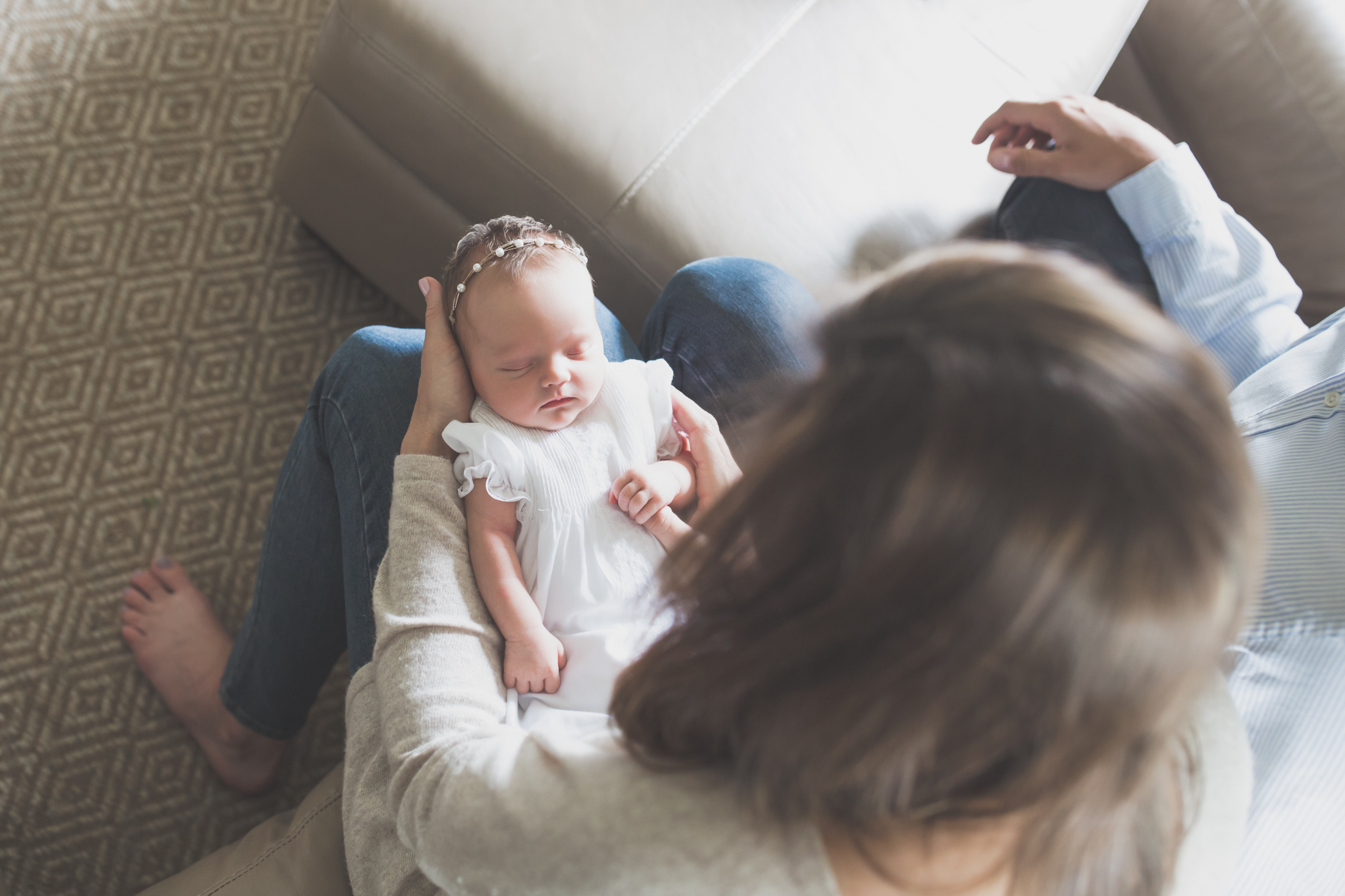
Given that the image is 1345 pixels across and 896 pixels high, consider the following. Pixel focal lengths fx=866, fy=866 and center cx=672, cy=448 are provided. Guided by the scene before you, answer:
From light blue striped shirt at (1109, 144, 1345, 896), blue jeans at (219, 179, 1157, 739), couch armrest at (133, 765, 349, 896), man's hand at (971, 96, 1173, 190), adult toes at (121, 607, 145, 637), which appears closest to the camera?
light blue striped shirt at (1109, 144, 1345, 896)

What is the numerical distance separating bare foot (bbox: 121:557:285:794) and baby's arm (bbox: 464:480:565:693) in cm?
50

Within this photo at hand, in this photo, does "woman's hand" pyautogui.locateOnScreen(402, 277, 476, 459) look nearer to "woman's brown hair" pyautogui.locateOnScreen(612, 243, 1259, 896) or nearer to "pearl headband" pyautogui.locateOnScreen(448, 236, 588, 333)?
"pearl headband" pyautogui.locateOnScreen(448, 236, 588, 333)

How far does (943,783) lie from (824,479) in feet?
0.50

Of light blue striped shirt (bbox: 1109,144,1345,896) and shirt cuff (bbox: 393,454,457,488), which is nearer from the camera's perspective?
light blue striped shirt (bbox: 1109,144,1345,896)

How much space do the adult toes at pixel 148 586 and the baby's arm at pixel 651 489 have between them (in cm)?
71

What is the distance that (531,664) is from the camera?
79 cm

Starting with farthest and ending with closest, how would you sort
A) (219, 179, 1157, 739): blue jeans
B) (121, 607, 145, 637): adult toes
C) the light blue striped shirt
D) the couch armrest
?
(121, 607, 145, 637): adult toes < (219, 179, 1157, 739): blue jeans < the couch armrest < the light blue striped shirt

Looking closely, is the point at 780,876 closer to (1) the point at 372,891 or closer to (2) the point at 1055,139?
(1) the point at 372,891

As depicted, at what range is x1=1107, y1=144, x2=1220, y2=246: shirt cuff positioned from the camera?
99cm

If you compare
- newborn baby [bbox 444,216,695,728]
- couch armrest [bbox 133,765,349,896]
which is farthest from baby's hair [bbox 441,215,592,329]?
couch armrest [bbox 133,765,349,896]

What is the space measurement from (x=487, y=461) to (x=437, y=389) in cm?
10

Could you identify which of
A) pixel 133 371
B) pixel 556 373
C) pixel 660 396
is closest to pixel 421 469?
pixel 556 373

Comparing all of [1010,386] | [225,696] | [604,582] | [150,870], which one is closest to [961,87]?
[604,582]

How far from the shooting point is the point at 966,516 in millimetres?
374
